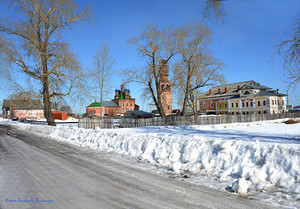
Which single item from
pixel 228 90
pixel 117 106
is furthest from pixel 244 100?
pixel 117 106

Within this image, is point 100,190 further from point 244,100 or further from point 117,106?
point 117,106

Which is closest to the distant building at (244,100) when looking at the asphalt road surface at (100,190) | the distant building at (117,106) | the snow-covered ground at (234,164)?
the distant building at (117,106)

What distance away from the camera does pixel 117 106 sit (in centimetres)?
11044

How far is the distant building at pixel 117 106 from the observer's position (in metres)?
103

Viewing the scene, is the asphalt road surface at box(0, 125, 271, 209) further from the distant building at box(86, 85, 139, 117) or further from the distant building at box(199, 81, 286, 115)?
the distant building at box(86, 85, 139, 117)

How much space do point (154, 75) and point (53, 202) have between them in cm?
2382

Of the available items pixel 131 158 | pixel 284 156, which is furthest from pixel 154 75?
pixel 284 156

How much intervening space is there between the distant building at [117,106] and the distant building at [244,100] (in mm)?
44392

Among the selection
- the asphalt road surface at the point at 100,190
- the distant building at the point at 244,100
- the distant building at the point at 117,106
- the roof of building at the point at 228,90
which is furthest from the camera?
the distant building at the point at 117,106

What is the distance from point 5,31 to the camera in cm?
2159

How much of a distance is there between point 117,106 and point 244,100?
64180 mm

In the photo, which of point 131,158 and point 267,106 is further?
point 267,106

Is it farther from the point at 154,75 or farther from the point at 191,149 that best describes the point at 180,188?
the point at 154,75

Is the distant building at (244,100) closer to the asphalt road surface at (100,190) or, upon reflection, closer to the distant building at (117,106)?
the distant building at (117,106)
